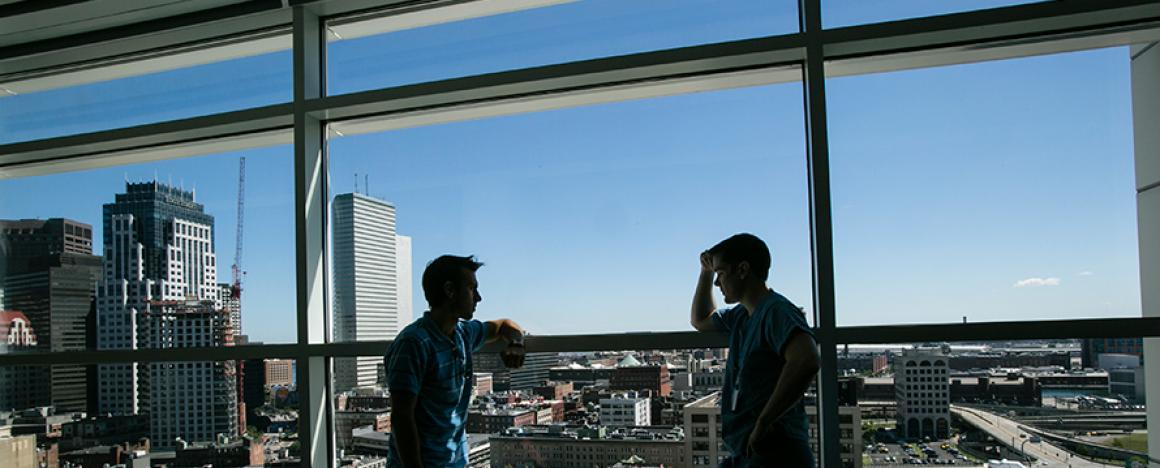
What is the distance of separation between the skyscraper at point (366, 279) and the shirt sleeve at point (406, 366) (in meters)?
0.70

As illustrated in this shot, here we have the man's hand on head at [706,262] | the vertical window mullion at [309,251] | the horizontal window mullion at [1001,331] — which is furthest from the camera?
the vertical window mullion at [309,251]

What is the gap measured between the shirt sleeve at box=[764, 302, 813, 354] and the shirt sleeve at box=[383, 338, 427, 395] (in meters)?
0.98

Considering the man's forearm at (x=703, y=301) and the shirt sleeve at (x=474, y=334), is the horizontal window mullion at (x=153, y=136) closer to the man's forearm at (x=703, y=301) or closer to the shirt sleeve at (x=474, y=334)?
the shirt sleeve at (x=474, y=334)

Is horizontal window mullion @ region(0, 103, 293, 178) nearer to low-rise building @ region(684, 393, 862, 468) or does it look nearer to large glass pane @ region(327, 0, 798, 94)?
large glass pane @ region(327, 0, 798, 94)

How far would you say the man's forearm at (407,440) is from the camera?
2.14 meters

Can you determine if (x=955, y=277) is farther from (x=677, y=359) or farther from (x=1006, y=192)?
(x=677, y=359)

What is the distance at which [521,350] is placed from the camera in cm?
254

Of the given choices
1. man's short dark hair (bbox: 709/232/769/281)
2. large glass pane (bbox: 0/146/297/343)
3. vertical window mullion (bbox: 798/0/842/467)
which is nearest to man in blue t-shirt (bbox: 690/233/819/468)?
man's short dark hair (bbox: 709/232/769/281)

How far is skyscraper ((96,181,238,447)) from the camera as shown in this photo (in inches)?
124

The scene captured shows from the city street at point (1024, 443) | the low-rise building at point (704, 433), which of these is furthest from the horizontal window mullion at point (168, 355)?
the city street at point (1024, 443)

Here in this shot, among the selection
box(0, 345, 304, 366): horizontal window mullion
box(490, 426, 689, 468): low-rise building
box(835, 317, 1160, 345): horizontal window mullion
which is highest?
box(835, 317, 1160, 345): horizontal window mullion

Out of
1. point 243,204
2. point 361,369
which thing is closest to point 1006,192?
point 361,369

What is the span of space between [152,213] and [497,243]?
1.71 metres

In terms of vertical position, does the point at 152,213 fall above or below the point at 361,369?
above
